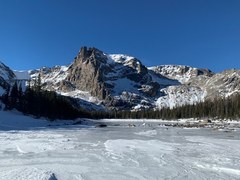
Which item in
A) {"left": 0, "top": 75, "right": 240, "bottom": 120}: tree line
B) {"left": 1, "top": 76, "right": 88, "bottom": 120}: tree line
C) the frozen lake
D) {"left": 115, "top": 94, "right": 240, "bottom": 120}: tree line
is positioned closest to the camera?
the frozen lake

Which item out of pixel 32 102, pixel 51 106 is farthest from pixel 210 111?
pixel 32 102

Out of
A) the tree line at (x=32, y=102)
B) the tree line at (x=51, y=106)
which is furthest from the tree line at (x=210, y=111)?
the tree line at (x=32, y=102)

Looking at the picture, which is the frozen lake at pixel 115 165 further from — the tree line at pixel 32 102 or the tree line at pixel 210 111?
the tree line at pixel 210 111

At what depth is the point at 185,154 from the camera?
27234mm

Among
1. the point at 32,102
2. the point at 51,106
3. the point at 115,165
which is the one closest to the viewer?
the point at 115,165

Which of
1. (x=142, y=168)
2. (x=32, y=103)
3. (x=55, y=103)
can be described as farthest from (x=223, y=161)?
(x=55, y=103)

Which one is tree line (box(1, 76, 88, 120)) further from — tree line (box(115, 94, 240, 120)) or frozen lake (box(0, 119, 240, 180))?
frozen lake (box(0, 119, 240, 180))

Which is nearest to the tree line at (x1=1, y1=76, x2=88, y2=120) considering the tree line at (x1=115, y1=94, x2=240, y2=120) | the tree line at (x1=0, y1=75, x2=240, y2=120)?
the tree line at (x1=0, y1=75, x2=240, y2=120)

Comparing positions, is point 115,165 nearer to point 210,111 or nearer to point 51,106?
point 51,106

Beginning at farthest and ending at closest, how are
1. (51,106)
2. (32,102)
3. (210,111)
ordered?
(210,111) < (51,106) < (32,102)

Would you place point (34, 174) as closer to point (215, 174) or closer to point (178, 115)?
point (215, 174)

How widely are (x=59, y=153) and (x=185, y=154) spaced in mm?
10525

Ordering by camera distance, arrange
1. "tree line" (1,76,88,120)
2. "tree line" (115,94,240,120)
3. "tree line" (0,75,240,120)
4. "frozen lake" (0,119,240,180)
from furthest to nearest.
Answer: "tree line" (115,94,240,120) < "tree line" (0,75,240,120) < "tree line" (1,76,88,120) < "frozen lake" (0,119,240,180)

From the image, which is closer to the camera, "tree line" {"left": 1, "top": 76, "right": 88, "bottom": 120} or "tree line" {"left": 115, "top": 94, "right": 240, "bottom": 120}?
"tree line" {"left": 1, "top": 76, "right": 88, "bottom": 120}
